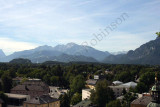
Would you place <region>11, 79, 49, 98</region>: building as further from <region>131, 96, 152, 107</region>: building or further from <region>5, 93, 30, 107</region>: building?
<region>131, 96, 152, 107</region>: building

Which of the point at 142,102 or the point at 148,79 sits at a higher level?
the point at 148,79

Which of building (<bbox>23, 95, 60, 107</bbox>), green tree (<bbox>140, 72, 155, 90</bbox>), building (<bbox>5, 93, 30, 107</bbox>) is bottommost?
building (<bbox>5, 93, 30, 107</bbox>)

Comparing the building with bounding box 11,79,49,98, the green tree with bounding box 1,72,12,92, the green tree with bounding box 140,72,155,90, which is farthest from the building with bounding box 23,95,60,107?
the green tree with bounding box 140,72,155,90

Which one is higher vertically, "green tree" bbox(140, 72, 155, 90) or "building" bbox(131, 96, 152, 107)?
"green tree" bbox(140, 72, 155, 90)

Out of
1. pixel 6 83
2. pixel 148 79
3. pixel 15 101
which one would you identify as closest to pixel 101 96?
pixel 15 101

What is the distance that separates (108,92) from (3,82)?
3853 centimetres

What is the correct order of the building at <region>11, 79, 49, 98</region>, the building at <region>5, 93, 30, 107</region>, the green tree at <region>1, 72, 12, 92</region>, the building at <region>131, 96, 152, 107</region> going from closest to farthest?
the building at <region>131, 96, 152, 107</region> < the building at <region>5, 93, 30, 107</region> < the building at <region>11, 79, 49, 98</region> < the green tree at <region>1, 72, 12, 92</region>

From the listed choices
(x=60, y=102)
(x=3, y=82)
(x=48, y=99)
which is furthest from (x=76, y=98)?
(x=3, y=82)

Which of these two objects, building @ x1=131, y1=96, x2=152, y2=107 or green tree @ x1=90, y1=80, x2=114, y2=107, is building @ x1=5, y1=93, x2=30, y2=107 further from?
building @ x1=131, y1=96, x2=152, y2=107

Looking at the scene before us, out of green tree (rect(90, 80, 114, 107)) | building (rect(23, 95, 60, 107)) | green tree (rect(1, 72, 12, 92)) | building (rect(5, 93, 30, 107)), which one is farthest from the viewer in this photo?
green tree (rect(1, 72, 12, 92))

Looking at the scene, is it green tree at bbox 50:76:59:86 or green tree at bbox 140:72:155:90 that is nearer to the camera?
green tree at bbox 140:72:155:90

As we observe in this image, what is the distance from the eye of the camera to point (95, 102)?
4916cm

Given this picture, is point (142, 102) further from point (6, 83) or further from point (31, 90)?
point (6, 83)

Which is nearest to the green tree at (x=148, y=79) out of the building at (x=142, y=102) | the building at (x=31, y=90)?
the building at (x=142, y=102)
